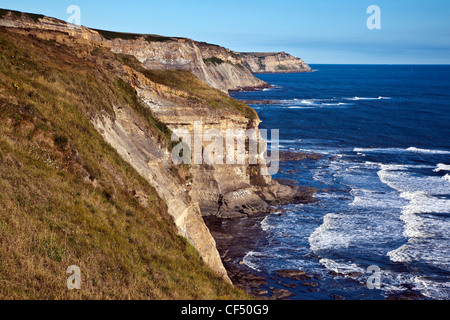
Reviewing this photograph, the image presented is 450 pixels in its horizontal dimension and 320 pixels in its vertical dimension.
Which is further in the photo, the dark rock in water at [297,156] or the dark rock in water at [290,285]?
the dark rock in water at [297,156]

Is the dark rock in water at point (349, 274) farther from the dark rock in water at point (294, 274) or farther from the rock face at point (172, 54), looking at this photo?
the rock face at point (172, 54)

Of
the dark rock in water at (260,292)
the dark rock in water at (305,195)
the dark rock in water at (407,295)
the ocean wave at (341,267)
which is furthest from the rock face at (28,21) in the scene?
the dark rock in water at (407,295)

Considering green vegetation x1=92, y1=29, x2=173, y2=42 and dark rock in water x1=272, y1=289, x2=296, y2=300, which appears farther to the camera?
green vegetation x1=92, y1=29, x2=173, y2=42

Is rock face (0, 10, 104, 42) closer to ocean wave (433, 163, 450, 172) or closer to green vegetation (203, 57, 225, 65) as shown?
ocean wave (433, 163, 450, 172)

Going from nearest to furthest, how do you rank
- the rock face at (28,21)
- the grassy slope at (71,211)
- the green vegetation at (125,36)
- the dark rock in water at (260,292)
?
the grassy slope at (71,211)
the dark rock in water at (260,292)
the rock face at (28,21)
the green vegetation at (125,36)

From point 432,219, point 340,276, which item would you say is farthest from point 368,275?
point 432,219

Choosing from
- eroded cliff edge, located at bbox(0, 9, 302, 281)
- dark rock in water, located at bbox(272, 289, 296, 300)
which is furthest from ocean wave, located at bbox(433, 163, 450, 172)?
dark rock in water, located at bbox(272, 289, 296, 300)
